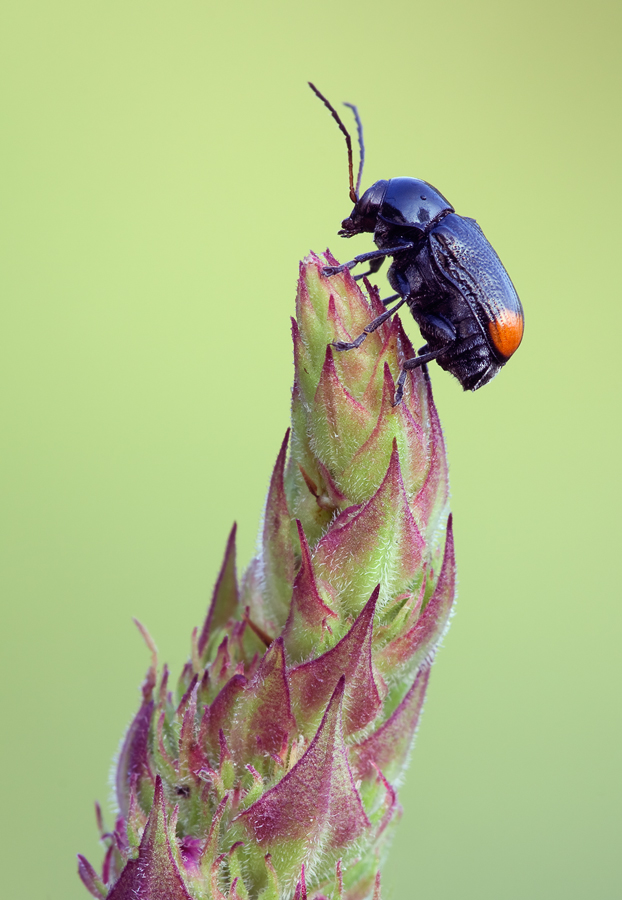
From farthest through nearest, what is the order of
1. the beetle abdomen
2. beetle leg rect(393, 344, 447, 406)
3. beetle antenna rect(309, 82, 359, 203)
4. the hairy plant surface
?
beetle antenna rect(309, 82, 359, 203) → the beetle abdomen → beetle leg rect(393, 344, 447, 406) → the hairy plant surface

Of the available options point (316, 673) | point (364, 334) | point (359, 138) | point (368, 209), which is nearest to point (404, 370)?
point (364, 334)

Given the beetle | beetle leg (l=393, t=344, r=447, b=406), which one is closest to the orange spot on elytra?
the beetle

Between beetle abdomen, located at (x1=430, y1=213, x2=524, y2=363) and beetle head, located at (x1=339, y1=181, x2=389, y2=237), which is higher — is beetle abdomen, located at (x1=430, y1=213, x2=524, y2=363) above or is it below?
below

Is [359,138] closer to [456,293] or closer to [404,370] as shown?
[456,293]

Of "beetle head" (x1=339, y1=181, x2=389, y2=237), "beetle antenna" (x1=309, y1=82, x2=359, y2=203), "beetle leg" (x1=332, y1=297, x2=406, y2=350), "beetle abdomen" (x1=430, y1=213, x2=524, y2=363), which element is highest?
"beetle antenna" (x1=309, y1=82, x2=359, y2=203)

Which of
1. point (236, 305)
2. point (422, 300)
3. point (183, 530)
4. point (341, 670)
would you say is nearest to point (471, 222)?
point (422, 300)

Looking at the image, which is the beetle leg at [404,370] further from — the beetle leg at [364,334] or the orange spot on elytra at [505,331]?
the orange spot on elytra at [505,331]

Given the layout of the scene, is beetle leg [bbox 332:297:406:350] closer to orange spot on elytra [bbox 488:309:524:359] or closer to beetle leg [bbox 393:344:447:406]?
beetle leg [bbox 393:344:447:406]

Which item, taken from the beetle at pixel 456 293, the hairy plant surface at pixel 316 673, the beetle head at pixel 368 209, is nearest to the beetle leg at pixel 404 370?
the hairy plant surface at pixel 316 673
